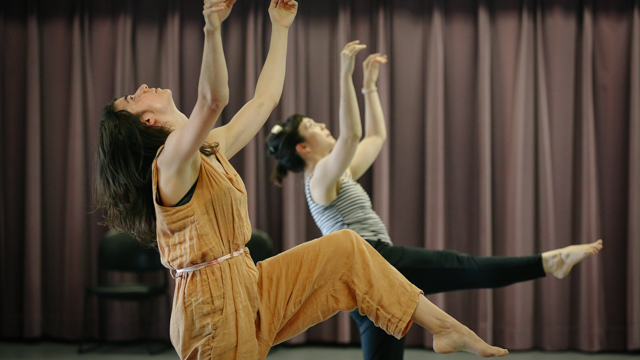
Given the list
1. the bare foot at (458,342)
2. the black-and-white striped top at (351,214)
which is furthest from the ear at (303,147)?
the bare foot at (458,342)

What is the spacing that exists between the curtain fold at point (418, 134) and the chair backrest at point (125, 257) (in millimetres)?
317

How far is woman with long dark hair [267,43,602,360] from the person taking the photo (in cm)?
200

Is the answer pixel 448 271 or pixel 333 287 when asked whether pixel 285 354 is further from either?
pixel 333 287

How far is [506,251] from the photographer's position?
3.71m

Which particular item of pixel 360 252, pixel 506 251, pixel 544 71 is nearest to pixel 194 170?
pixel 360 252

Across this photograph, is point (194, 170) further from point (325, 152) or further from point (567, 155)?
point (567, 155)

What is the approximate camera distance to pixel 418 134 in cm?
381

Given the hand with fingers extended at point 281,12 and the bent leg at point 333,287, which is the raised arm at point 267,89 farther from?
the bent leg at point 333,287

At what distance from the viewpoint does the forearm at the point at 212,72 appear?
1189 mm

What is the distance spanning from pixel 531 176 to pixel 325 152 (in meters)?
1.92

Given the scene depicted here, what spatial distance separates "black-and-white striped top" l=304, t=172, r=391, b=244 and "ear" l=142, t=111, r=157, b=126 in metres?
0.96

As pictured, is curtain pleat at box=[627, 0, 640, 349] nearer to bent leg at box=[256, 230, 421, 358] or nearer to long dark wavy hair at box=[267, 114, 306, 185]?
long dark wavy hair at box=[267, 114, 306, 185]

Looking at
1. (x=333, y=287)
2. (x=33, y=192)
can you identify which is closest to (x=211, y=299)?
(x=333, y=287)

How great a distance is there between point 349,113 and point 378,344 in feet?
3.06
